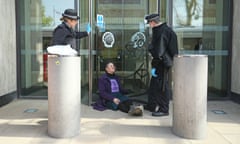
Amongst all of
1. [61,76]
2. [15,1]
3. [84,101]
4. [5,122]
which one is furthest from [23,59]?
[61,76]

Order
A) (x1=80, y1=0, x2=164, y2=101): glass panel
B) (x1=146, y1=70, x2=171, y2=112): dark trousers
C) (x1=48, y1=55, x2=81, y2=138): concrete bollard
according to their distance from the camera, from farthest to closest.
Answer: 1. (x1=80, y1=0, x2=164, y2=101): glass panel
2. (x1=146, y1=70, x2=171, y2=112): dark trousers
3. (x1=48, y1=55, x2=81, y2=138): concrete bollard

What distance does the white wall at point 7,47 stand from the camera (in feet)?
18.8

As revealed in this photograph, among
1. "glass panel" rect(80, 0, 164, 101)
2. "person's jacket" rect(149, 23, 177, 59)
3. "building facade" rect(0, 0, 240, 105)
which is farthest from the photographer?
"glass panel" rect(80, 0, 164, 101)

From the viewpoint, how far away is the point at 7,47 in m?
5.94

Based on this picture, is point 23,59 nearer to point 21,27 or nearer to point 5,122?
point 21,27

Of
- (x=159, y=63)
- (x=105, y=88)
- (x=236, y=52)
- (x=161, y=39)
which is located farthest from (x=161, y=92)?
(x=236, y=52)

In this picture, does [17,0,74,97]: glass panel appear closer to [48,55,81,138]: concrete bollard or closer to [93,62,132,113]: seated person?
[93,62,132,113]: seated person

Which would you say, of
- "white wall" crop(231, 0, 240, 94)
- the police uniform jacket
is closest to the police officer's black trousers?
the police uniform jacket

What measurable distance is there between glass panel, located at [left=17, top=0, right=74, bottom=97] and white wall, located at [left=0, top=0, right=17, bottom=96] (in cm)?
21

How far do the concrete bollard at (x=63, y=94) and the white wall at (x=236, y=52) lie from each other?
3688 mm

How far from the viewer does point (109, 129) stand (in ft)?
14.0

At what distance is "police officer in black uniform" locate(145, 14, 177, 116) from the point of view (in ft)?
16.0

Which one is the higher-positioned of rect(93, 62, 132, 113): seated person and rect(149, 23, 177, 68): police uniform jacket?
rect(149, 23, 177, 68): police uniform jacket

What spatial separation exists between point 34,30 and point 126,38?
2014 mm
